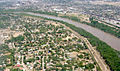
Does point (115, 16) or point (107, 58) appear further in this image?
point (115, 16)

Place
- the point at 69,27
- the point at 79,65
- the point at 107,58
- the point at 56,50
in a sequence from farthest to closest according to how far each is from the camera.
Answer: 1. the point at 69,27
2. the point at 56,50
3. the point at 107,58
4. the point at 79,65

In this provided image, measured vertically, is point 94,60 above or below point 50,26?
below

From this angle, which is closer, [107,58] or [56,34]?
[107,58]

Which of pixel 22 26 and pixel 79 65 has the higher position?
pixel 22 26

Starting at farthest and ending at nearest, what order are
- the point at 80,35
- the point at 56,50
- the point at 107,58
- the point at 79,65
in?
the point at 80,35
the point at 56,50
the point at 107,58
the point at 79,65

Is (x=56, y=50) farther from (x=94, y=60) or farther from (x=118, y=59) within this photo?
(x=118, y=59)

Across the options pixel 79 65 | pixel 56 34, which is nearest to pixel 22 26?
pixel 56 34

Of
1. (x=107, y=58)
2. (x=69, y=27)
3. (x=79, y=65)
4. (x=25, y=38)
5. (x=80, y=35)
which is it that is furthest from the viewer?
(x=69, y=27)

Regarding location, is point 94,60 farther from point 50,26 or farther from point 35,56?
point 50,26

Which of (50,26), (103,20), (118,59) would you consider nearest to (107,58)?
(118,59)
